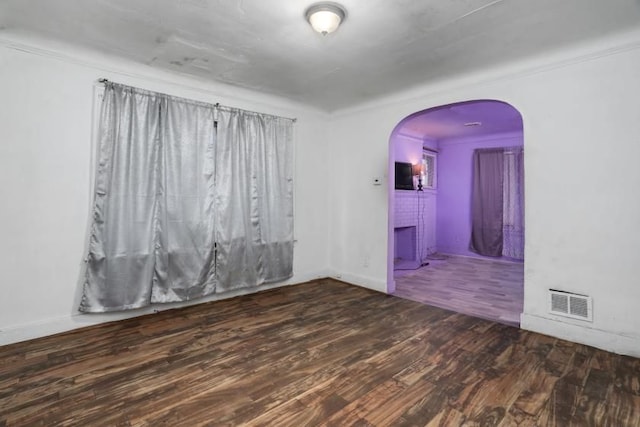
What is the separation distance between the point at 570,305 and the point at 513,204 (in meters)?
4.07

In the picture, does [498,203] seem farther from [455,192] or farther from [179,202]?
[179,202]

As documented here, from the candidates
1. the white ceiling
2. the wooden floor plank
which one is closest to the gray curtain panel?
the white ceiling

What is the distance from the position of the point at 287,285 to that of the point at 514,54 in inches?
150

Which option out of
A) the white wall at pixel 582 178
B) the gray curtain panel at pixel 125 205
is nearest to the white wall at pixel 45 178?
the gray curtain panel at pixel 125 205

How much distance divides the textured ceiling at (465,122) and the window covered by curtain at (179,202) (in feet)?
7.04

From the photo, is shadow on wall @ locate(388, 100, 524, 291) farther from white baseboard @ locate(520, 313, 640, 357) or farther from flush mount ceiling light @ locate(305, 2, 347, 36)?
flush mount ceiling light @ locate(305, 2, 347, 36)

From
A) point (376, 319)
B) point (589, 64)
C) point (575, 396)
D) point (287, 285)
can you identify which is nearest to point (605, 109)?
point (589, 64)

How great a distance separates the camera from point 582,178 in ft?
8.99

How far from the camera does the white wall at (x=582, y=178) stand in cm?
253

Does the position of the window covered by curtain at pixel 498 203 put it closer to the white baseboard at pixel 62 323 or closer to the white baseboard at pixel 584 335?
the white baseboard at pixel 584 335

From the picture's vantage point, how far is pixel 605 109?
2.62 metres

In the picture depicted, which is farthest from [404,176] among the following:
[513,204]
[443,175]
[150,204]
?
[150,204]

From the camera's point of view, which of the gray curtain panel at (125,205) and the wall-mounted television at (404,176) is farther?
the wall-mounted television at (404,176)

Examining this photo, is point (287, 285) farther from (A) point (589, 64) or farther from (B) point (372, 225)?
(A) point (589, 64)
